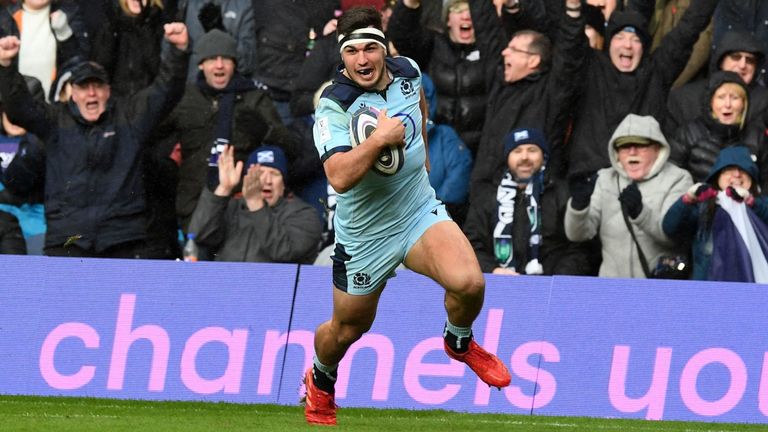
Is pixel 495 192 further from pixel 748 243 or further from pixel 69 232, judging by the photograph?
Answer: pixel 69 232

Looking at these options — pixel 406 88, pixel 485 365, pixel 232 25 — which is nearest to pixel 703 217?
pixel 485 365

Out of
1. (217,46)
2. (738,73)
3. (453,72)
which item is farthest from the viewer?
(217,46)

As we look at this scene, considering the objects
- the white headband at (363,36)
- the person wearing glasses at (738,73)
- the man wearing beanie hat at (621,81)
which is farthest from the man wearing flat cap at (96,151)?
the white headband at (363,36)

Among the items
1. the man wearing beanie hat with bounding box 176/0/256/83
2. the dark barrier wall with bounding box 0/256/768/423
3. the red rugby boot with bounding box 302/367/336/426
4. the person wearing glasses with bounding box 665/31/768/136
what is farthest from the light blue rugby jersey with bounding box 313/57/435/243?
the man wearing beanie hat with bounding box 176/0/256/83

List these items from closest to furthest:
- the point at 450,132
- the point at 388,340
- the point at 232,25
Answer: the point at 388,340 → the point at 450,132 → the point at 232,25

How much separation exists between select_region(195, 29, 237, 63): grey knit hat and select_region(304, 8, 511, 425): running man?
4.76 metres

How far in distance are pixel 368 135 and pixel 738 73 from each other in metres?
5.27

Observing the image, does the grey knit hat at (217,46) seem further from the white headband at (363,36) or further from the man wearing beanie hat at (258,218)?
the white headband at (363,36)

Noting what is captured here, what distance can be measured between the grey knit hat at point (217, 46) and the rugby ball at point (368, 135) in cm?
521

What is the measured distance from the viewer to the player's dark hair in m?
8.13

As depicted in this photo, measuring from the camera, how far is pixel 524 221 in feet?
39.7

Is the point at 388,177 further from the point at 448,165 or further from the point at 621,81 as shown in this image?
the point at 621,81

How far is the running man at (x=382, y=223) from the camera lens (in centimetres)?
808

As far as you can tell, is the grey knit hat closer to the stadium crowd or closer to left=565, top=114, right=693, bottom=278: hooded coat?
the stadium crowd
